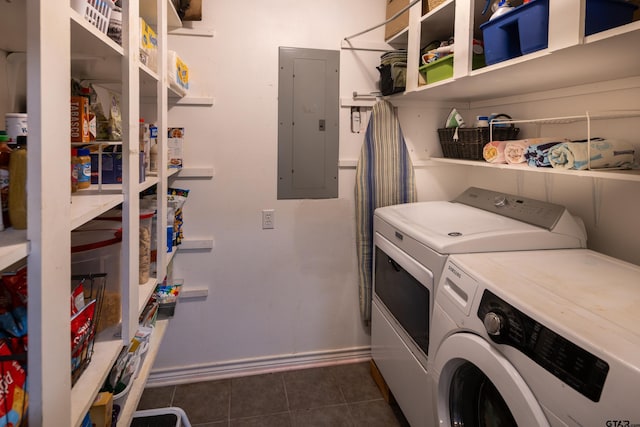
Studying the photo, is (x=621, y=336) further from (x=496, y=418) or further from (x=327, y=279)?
(x=327, y=279)

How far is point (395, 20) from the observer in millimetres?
2277

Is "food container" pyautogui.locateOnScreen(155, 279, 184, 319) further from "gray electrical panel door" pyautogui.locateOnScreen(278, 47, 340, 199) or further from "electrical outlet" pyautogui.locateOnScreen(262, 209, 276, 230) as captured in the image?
"gray electrical panel door" pyautogui.locateOnScreen(278, 47, 340, 199)

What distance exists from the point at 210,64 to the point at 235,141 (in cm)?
43

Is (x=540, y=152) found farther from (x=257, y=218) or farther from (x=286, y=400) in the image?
(x=286, y=400)

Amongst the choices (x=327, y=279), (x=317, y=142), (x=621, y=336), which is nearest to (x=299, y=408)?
(x=327, y=279)

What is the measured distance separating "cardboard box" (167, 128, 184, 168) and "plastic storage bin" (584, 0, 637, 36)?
1.83m

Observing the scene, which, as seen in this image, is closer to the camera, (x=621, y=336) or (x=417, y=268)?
(x=621, y=336)

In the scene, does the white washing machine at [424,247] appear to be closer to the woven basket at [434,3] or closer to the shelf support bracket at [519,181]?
the shelf support bracket at [519,181]

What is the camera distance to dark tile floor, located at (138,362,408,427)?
206 cm

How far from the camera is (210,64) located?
220cm

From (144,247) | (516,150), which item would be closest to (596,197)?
(516,150)

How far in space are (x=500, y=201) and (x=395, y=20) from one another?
1.17m

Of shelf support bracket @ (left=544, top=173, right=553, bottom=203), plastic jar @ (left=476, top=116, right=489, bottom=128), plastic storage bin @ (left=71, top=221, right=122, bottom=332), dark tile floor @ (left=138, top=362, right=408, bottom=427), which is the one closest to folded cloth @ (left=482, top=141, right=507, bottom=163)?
plastic jar @ (left=476, top=116, right=489, bottom=128)

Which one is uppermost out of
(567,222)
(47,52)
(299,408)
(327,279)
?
(47,52)
